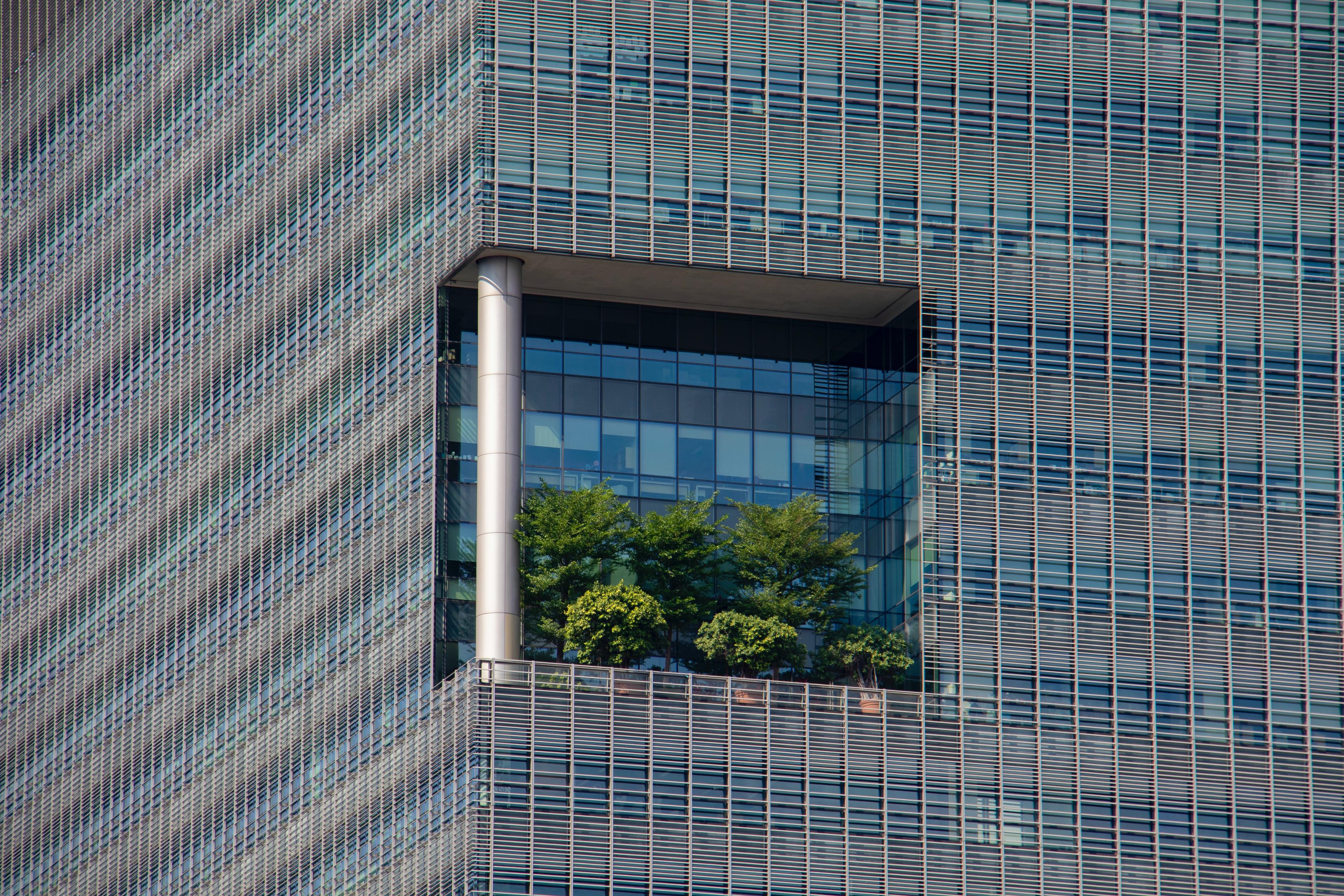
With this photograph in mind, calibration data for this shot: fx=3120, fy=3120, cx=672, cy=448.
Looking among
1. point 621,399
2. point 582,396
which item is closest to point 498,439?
point 582,396

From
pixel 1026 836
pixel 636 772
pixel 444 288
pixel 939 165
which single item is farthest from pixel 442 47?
pixel 1026 836

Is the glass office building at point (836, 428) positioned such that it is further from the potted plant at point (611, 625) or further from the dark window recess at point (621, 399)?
the potted plant at point (611, 625)

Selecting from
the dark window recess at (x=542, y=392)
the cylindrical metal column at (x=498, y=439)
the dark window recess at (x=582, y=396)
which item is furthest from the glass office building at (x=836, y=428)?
the cylindrical metal column at (x=498, y=439)

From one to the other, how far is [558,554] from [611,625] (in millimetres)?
3358

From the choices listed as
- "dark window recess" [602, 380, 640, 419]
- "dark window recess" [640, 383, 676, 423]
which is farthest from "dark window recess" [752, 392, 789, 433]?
"dark window recess" [602, 380, 640, 419]

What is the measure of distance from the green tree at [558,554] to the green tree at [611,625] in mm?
1055

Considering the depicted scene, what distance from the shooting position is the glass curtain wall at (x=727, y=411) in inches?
4419

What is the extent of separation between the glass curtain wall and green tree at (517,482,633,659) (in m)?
5.28

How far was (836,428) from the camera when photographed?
11625 centimetres

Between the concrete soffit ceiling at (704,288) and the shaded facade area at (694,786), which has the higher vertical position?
the concrete soffit ceiling at (704,288)

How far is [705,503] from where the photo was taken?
4358 inches

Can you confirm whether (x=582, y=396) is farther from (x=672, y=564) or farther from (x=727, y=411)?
(x=672, y=564)

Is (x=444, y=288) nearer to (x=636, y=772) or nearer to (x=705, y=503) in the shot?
(x=705, y=503)

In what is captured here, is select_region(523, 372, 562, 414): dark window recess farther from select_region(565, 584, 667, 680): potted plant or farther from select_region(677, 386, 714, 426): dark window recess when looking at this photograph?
select_region(565, 584, 667, 680): potted plant
